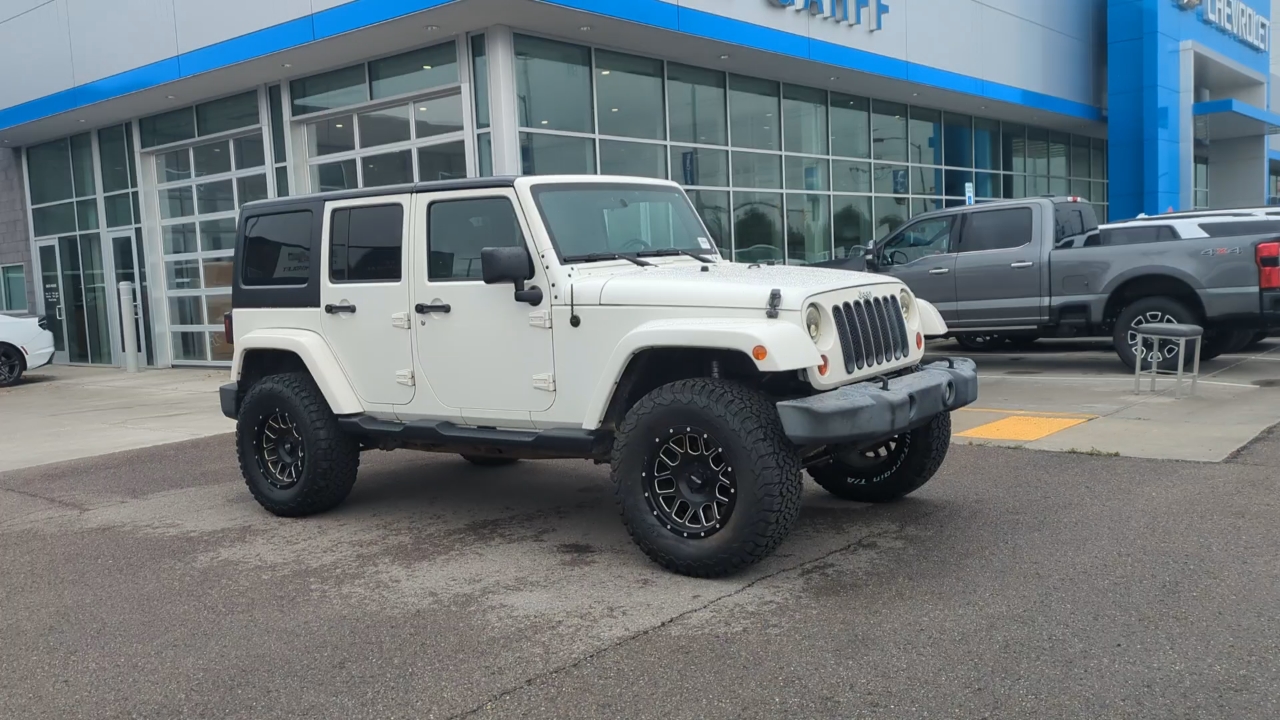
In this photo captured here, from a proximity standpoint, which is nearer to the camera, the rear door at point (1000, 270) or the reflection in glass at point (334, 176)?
Answer: the rear door at point (1000, 270)

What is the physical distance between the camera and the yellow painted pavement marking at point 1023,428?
8625mm

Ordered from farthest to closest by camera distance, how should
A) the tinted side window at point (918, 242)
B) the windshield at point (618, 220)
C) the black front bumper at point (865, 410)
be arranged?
the tinted side window at point (918, 242) → the windshield at point (618, 220) → the black front bumper at point (865, 410)

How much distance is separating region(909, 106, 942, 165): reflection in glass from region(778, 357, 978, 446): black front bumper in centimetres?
1741

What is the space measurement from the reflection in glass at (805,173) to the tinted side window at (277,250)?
1266 centimetres

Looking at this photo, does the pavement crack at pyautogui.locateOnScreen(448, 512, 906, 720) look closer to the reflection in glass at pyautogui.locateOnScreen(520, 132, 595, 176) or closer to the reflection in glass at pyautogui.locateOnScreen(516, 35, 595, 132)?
the reflection in glass at pyautogui.locateOnScreen(520, 132, 595, 176)

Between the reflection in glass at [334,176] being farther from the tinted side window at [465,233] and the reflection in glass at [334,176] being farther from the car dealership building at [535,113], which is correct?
the tinted side window at [465,233]

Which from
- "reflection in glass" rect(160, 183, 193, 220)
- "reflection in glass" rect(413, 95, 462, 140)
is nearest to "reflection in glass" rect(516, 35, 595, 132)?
"reflection in glass" rect(413, 95, 462, 140)

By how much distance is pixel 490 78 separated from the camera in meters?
13.5

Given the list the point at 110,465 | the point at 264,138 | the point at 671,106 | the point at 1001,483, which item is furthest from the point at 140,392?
the point at 1001,483

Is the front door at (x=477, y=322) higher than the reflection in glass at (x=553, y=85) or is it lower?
lower

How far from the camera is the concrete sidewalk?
10.4m

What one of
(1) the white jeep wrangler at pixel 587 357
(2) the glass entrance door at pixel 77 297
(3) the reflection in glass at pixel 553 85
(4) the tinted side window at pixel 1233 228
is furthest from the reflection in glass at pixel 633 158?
(2) the glass entrance door at pixel 77 297

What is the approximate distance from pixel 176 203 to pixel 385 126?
6.13 meters

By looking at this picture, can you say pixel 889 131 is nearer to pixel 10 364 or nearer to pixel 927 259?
pixel 927 259
